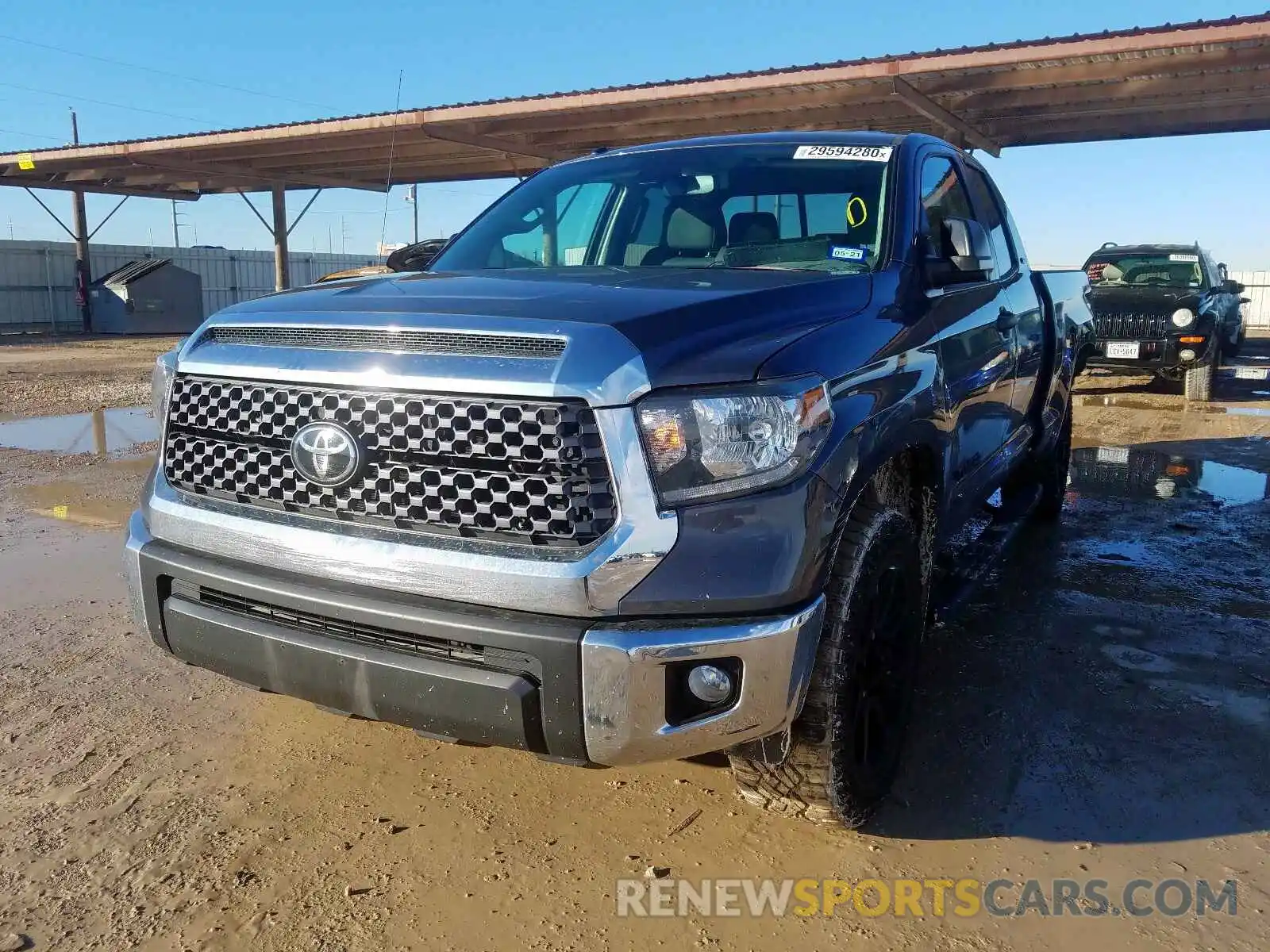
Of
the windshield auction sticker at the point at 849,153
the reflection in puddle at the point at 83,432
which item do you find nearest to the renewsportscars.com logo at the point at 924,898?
the windshield auction sticker at the point at 849,153

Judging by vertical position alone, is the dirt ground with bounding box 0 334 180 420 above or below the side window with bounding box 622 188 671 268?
below

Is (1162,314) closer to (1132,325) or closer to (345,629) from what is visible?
(1132,325)

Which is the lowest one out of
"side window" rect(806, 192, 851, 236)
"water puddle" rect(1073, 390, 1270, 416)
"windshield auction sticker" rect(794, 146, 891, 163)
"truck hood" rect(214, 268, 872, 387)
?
"water puddle" rect(1073, 390, 1270, 416)

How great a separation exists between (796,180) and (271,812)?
2.62 m

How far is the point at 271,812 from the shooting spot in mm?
2715

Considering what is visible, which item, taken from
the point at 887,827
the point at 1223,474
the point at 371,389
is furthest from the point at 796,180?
the point at 1223,474

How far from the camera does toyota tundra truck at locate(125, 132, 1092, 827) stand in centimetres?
203

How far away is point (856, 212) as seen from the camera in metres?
3.24

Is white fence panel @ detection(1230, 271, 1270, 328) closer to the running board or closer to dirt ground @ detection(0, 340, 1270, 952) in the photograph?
the running board

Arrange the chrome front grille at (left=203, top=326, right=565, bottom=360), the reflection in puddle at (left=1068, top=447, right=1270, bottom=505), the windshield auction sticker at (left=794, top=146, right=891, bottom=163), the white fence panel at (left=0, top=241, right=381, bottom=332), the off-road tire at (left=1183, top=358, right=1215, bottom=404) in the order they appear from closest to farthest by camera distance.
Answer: the chrome front grille at (left=203, top=326, right=565, bottom=360)
the windshield auction sticker at (left=794, top=146, right=891, bottom=163)
the reflection in puddle at (left=1068, top=447, right=1270, bottom=505)
the off-road tire at (left=1183, top=358, right=1215, bottom=404)
the white fence panel at (left=0, top=241, right=381, bottom=332)

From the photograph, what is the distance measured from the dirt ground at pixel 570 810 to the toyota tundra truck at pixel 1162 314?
27.1 ft

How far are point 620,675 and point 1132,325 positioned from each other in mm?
11754

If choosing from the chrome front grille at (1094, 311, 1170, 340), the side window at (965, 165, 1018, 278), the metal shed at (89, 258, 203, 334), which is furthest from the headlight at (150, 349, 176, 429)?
the metal shed at (89, 258, 203, 334)

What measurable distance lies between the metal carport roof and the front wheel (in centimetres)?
339
